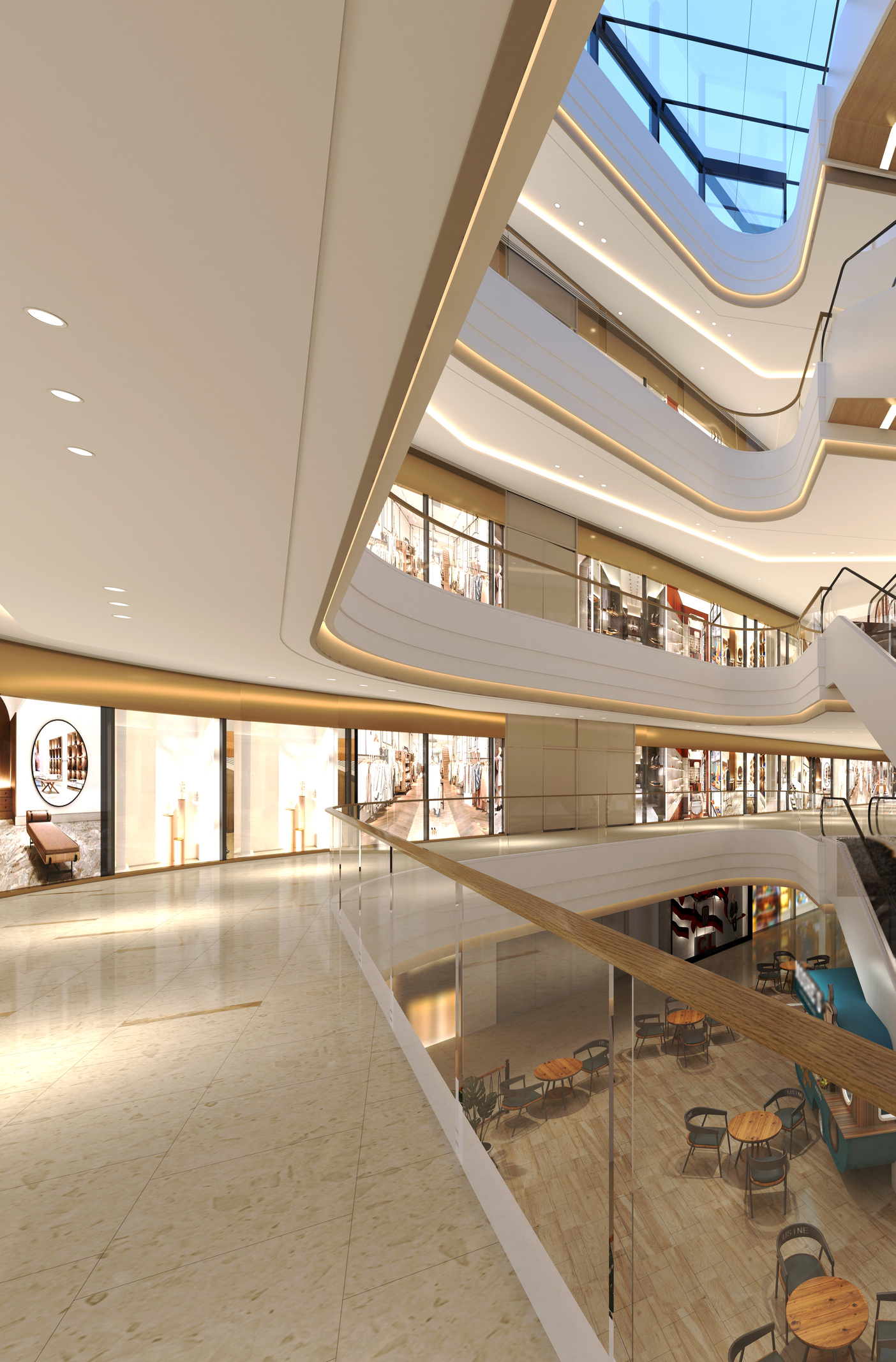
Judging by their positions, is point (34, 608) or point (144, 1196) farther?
point (34, 608)

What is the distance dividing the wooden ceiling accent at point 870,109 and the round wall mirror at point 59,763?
14.2 meters

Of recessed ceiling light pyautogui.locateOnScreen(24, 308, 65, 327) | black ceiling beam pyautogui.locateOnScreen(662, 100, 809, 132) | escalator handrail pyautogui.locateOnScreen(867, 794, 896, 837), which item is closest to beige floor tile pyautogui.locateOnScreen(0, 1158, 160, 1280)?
recessed ceiling light pyautogui.locateOnScreen(24, 308, 65, 327)

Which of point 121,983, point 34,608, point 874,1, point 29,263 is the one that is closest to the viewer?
point 29,263

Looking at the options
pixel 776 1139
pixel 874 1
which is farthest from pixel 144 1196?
pixel 874 1

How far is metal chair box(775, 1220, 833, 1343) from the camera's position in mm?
823

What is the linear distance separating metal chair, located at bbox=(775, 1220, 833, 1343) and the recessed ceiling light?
2.91 meters

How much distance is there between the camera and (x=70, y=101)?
64.8 inches

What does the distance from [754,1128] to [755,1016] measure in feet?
0.55

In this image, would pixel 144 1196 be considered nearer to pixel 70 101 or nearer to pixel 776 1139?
pixel 776 1139

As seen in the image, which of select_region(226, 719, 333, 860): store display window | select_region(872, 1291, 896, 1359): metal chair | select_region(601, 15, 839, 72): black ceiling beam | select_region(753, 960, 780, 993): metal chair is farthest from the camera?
select_region(601, 15, 839, 72): black ceiling beam

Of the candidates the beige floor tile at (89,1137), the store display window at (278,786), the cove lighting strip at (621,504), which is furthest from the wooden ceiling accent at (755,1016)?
the store display window at (278,786)

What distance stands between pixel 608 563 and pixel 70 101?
54.2 feet

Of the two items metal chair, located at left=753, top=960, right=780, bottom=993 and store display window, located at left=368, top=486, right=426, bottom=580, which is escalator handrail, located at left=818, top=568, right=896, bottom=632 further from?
store display window, located at left=368, top=486, right=426, bottom=580

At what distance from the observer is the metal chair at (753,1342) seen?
0.85 meters
